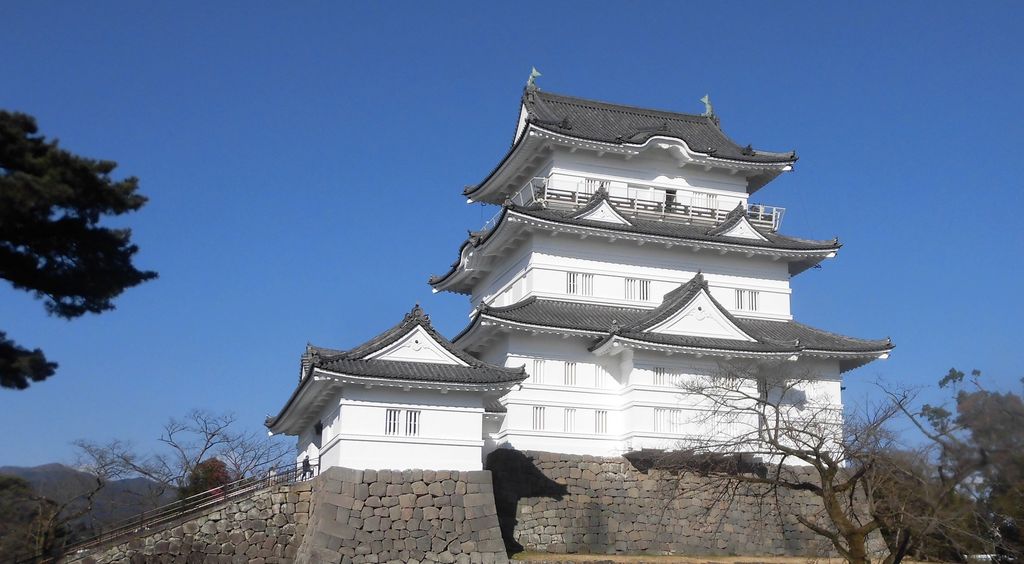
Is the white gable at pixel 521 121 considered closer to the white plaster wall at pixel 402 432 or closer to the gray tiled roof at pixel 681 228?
the gray tiled roof at pixel 681 228

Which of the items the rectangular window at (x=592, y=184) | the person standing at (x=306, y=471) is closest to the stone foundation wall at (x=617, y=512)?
the person standing at (x=306, y=471)

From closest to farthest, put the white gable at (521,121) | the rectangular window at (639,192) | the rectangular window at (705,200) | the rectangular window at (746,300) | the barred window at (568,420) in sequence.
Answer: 1. the barred window at (568,420)
2. the rectangular window at (746,300)
3. the rectangular window at (639,192)
4. the rectangular window at (705,200)
5. the white gable at (521,121)

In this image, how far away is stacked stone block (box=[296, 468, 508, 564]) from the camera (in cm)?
1988

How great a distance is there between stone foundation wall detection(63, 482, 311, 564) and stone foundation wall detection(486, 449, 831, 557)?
494cm

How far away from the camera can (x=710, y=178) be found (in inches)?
1194

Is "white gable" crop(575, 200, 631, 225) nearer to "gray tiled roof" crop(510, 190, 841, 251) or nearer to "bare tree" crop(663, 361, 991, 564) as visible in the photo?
"gray tiled roof" crop(510, 190, 841, 251)

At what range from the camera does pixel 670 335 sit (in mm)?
24969

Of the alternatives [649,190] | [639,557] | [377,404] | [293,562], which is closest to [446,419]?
[377,404]

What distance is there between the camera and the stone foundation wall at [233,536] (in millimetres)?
19766

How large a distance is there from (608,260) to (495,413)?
20.6 ft

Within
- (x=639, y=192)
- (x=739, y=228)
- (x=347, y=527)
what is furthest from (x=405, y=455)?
(x=739, y=228)

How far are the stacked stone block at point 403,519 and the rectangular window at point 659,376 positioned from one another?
5888 millimetres

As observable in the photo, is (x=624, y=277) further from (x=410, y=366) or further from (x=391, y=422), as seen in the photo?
(x=391, y=422)

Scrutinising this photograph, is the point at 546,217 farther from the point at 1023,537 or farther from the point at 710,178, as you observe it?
the point at 1023,537
